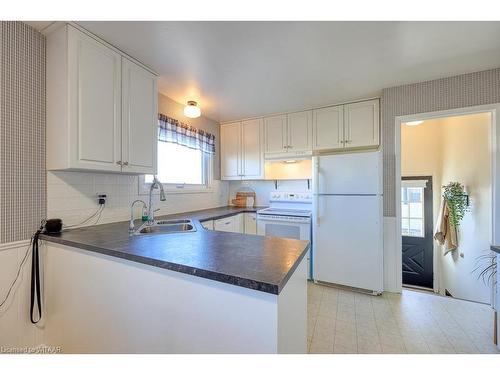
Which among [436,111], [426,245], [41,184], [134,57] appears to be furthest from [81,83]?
[426,245]

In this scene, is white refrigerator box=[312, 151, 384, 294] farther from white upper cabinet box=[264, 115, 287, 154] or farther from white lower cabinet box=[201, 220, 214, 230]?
white lower cabinet box=[201, 220, 214, 230]

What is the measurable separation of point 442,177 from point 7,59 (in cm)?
534

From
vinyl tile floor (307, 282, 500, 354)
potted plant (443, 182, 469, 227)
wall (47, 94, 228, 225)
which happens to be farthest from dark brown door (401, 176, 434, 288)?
wall (47, 94, 228, 225)

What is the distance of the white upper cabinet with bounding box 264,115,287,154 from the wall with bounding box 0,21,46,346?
243cm

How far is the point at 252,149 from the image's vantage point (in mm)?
3387

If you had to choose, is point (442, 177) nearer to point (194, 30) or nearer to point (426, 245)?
point (426, 245)

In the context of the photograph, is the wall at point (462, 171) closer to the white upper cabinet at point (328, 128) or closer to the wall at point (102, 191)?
the white upper cabinet at point (328, 128)

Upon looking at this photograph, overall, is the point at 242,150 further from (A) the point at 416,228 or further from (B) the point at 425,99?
(A) the point at 416,228

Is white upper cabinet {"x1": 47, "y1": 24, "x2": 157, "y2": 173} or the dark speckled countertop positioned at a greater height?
white upper cabinet {"x1": 47, "y1": 24, "x2": 157, "y2": 173}

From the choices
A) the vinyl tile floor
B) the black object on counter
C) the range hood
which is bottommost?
the vinyl tile floor

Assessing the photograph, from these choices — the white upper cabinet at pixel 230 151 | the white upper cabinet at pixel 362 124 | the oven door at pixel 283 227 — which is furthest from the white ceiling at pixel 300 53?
the oven door at pixel 283 227

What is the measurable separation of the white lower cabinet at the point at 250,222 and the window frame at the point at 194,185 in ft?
2.34

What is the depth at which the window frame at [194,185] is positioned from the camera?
2.33 meters

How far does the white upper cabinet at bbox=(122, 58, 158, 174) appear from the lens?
5.82 feet
